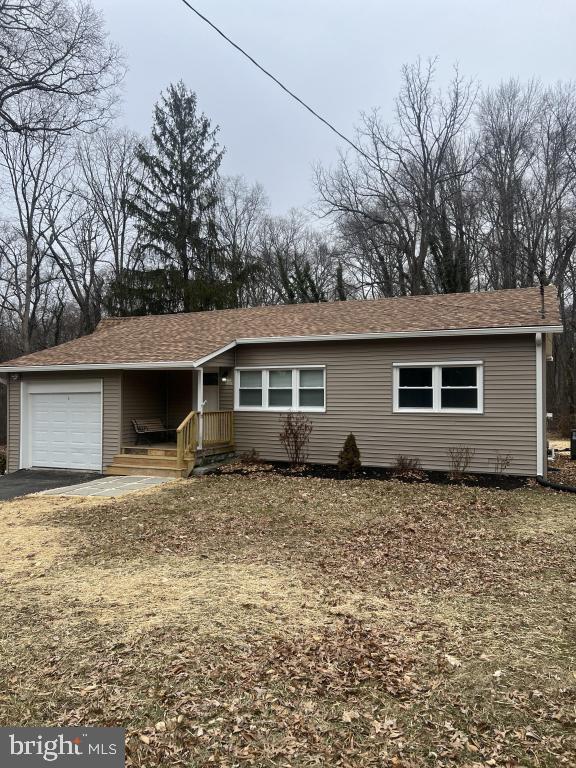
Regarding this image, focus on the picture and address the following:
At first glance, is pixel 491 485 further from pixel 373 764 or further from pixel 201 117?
pixel 201 117

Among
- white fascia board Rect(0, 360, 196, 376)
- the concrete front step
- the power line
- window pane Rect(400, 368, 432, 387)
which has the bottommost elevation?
the concrete front step

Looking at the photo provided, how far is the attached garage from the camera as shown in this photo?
13.9 meters

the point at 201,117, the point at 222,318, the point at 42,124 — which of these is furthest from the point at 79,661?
the point at 201,117

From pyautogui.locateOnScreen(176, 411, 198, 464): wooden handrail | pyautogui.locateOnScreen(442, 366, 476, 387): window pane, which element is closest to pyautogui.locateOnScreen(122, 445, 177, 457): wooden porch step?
pyautogui.locateOnScreen(176, 411, 198, 464): wooden handrail

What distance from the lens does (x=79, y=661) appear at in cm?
395

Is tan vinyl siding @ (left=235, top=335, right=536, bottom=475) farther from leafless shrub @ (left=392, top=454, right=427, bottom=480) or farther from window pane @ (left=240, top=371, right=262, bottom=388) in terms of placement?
window pane @ (left=240, top=371, right=262, bottom=388)

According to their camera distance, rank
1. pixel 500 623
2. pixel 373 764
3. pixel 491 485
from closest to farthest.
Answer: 1. pixel 373 764
2. pixel 500 623
3. pixel 491 485

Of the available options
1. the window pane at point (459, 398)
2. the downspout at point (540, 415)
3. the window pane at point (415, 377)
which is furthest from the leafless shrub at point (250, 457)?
the downspout at point (540, 415)

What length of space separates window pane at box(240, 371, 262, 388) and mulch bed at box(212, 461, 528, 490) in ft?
6.66

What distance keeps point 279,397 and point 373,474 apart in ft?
10.5

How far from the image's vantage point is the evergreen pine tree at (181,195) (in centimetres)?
2872

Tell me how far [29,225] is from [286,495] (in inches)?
863

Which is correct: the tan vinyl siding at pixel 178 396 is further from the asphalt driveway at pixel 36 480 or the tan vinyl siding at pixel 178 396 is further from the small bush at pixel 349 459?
the small bush at pixel 349 459

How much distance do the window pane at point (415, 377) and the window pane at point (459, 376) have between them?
0.34m
